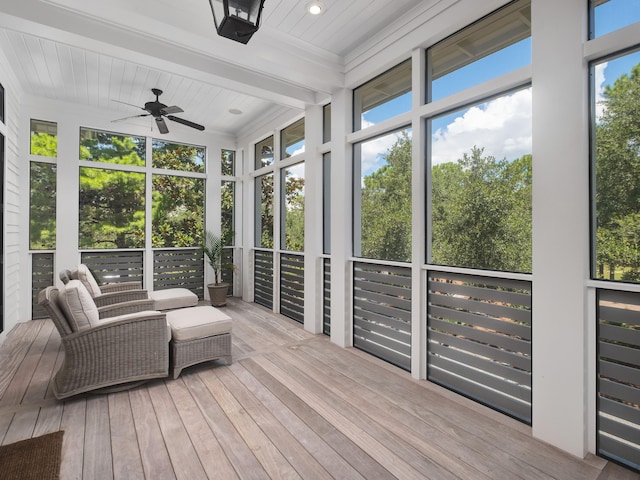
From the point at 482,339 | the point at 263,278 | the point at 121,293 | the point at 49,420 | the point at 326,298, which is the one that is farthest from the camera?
the point at 263,278

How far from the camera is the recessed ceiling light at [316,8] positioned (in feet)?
9.06

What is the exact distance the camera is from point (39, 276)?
485cm

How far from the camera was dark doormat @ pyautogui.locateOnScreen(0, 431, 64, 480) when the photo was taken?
1.77 m

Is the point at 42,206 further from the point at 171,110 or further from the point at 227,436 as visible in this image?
the point at 227,436

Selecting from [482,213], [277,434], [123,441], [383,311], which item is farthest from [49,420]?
[482,213]

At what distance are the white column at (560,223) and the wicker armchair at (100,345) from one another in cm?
286

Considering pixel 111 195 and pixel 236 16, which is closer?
pixel 236 16

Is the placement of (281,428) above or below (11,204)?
below

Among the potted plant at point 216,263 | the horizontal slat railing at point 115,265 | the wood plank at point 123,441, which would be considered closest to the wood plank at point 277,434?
the wood plank at point 123,441

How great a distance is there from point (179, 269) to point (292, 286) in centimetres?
235

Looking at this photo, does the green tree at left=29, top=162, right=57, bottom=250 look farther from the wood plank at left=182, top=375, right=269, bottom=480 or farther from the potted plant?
the wood plank at left=182, top=375, right=269, bottom=480

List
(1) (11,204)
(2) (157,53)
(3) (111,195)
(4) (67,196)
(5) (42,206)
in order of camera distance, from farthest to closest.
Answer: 1. (3) (111,195)
2. (4) (67,196)
3. (5) (42,206)
4. (1) (11,204)
5. (2) (157,53)

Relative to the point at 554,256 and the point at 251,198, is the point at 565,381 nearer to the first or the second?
the point at 554,256

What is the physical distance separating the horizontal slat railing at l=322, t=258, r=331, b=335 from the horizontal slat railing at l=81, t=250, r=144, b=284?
10.9 ft
